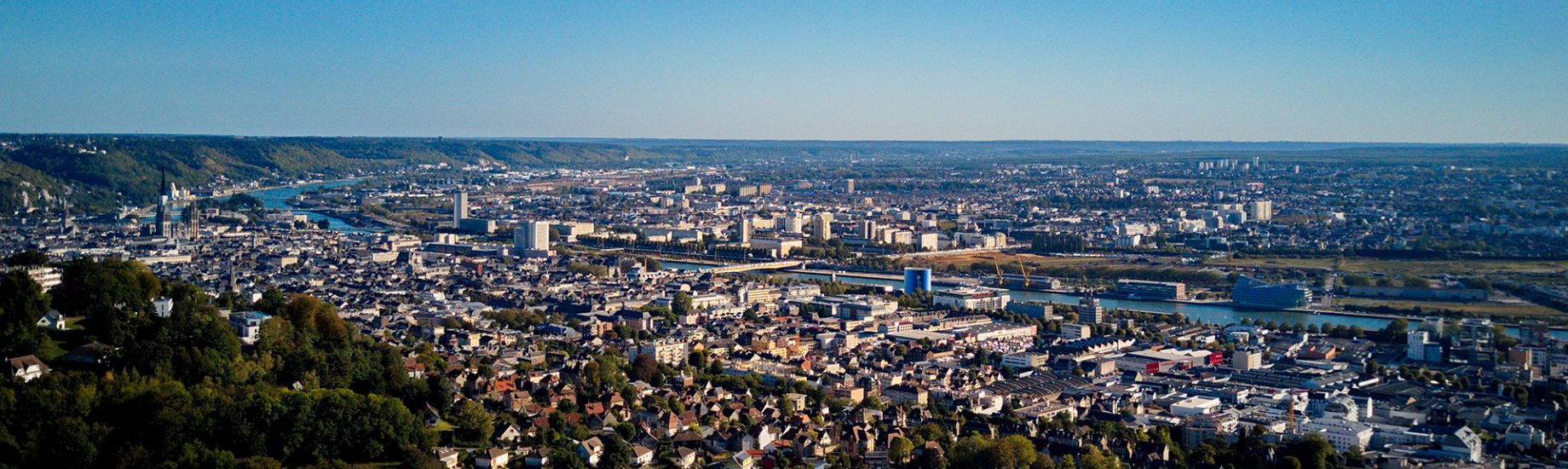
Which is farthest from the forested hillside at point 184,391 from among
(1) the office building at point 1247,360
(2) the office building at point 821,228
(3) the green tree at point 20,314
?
(2) the office building at point 821,228

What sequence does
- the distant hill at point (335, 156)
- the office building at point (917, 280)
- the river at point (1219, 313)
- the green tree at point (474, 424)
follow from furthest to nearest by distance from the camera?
1. the distant hill at point (335, 156)
2. the office building at point (917, 280)
3. the river at point (1219, 313)
4. the green tree at point (474, 424)

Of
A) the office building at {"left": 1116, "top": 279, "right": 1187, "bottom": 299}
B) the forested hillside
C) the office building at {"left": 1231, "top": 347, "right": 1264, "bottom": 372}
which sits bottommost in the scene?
the office building at {"left": 1116, "top": 279, "right": 1187, "bottom": 299}

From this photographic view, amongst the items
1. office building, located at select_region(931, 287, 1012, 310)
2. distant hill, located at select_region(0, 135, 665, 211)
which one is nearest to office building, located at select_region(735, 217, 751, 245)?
office building, located at select_region(931, 287, 1012, 310)

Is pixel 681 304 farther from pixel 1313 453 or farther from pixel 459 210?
pixel 459 210

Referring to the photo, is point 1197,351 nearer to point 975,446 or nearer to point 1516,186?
point 975,446

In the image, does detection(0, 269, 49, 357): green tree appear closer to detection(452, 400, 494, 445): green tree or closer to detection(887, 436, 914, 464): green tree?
detection(452, 400, 494, 445): green tree

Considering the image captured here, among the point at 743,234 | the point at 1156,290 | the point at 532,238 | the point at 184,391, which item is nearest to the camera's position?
the point at 184,391

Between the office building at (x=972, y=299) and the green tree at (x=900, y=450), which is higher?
the green tree at (x=900, y=450)

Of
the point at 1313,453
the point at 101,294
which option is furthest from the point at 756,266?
the point at 1313,453

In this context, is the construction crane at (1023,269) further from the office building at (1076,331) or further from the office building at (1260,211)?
the office building at (1260,211)
